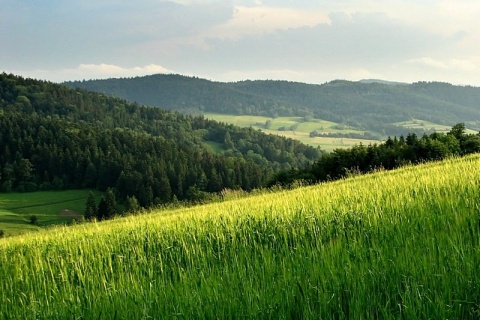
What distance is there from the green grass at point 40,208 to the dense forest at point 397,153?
8193 cm

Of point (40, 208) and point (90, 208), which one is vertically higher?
point (40, 208)

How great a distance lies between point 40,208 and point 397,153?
4328 inches

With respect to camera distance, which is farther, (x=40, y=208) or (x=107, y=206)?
(x=40, y=208)

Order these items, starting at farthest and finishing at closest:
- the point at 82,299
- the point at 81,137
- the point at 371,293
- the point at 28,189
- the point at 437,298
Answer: the point at 81,137 < the point at 28,189 < the point at 82,299 < the point at 371,293 < the point at 437,298

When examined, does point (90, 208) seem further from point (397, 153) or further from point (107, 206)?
point (397, 153)

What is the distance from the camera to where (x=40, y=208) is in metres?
125

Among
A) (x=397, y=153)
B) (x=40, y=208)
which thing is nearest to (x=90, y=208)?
(x=40, y=208)

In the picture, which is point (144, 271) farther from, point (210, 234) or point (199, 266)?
point (210, 234)

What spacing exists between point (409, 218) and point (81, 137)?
18110cm

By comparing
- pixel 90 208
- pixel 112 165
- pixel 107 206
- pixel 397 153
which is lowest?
pixel 90 208

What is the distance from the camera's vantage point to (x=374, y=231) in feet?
18.4

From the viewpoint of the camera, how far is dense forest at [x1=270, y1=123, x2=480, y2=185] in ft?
133

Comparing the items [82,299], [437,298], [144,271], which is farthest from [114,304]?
[437,298]

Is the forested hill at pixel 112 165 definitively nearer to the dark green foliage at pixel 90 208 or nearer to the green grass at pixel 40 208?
the green grass at pixel 40 208
